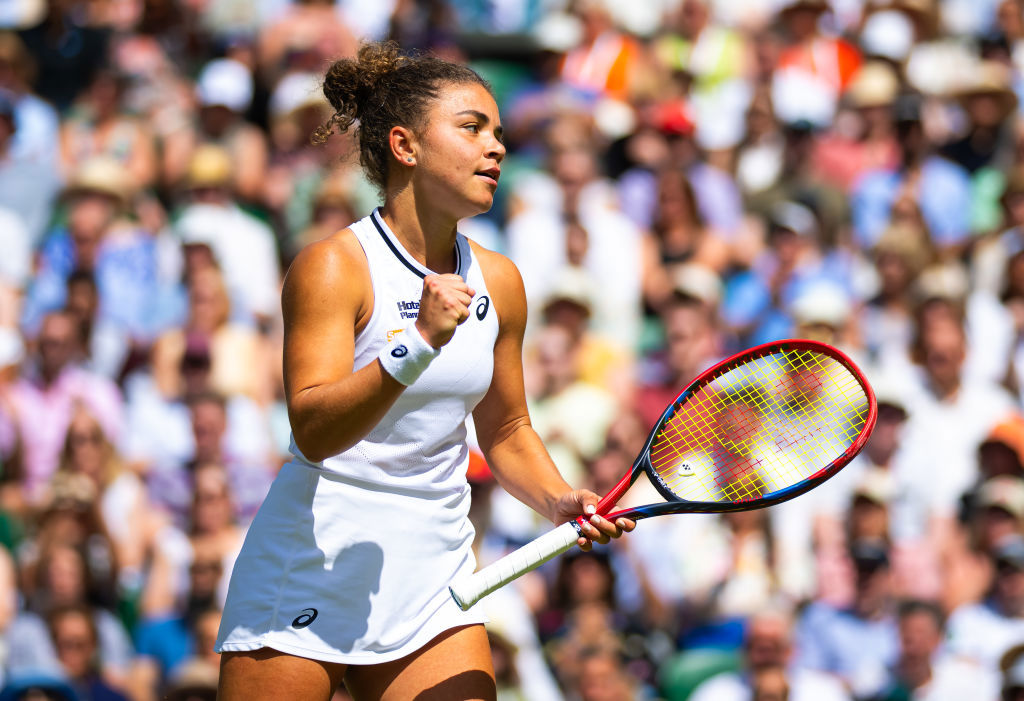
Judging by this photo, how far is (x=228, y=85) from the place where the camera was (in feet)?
29.9

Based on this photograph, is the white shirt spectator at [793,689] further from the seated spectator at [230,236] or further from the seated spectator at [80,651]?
the seated spectator at [230,236]

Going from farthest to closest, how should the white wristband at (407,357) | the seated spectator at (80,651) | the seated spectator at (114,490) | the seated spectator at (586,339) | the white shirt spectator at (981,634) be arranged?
the seated spectator at (586,339) < the seated spectator at (114,490) < the seated spectator at (80,651) < the white shirt spectator at (981,634) < the white wristband at (407,357)

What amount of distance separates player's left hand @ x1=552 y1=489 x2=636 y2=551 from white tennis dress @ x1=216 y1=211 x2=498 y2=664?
29 centimetres

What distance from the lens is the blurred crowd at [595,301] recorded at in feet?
20.0

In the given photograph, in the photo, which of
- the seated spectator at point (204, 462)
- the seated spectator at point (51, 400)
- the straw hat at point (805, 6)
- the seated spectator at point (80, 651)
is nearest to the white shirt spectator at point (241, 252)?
the seated spectator at point (51, 400)

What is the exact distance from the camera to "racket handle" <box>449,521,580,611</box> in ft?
10.6

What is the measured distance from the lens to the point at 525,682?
5.85 m

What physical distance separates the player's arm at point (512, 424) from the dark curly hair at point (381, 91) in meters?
0.36

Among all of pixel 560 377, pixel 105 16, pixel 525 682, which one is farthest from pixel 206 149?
pixel 525 682

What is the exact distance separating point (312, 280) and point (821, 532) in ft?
12.4

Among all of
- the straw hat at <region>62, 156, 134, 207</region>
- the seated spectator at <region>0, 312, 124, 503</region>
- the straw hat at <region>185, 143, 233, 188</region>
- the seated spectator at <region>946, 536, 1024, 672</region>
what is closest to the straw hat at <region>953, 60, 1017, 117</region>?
the seated spectator at <region>946, 536, 1024, 672</region>

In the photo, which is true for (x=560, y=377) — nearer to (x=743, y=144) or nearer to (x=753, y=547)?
(x=753, y=547)

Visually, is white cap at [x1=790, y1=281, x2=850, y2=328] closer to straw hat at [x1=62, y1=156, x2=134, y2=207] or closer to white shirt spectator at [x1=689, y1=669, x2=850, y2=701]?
white shirt spectator at [x1=689, y1=669, x2=850, y2=701]

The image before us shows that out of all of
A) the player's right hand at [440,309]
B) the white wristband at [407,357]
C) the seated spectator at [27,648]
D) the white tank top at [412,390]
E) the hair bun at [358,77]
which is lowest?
the seated spectator at [27,648]
